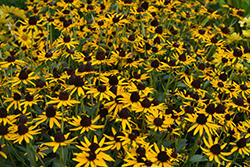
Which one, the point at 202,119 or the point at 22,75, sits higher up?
the point at 22,75

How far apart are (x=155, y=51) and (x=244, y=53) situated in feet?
3.04

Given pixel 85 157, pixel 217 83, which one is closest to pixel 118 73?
pixel 217 83

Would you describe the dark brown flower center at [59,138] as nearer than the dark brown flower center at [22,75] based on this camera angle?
Yes

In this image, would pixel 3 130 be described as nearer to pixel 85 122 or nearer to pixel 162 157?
pixel 85 122

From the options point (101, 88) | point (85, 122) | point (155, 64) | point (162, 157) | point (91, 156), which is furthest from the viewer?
point (155, 64)

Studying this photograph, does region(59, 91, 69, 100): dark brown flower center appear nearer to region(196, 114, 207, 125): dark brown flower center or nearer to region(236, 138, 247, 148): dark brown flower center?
region(196, 114, 207, 125): dark brown flower center

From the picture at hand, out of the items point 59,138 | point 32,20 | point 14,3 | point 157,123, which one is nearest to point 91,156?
point 59,138

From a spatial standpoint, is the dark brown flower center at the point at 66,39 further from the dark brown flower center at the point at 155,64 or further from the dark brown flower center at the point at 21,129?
the dark brown flower center at the point at 21,129

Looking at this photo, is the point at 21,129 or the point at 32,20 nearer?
the point at 21,129

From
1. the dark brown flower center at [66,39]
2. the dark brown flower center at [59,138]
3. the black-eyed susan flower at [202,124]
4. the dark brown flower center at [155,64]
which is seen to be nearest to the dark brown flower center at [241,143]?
the black-eyed susan flower at [202,124]

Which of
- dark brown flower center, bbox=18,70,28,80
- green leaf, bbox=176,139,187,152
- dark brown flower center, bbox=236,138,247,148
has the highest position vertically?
dark brown flower center, bbox=18,70,28,80

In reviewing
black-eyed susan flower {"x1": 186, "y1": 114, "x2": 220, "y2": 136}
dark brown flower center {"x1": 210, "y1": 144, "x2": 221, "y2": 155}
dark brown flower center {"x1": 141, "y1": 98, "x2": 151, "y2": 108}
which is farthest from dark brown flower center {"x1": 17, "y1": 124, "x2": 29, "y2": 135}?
dark brown flower center {"x1": 210, "y1": 144, "x2": 221, "y2": 155}

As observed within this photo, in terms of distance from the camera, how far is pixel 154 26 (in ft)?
9.68

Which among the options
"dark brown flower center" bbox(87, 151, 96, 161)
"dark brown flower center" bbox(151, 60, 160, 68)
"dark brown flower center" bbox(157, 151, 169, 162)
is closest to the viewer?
"dark brown flower center" bbox(87, 151, 96, 161)
